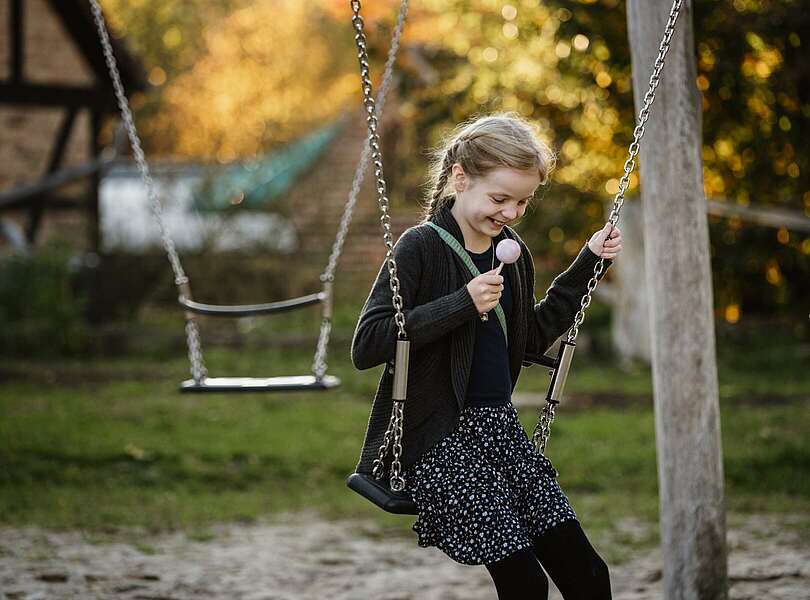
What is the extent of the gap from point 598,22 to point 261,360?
14.7 ft

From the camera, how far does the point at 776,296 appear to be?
12.3 meters

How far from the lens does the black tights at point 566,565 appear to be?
3016 mm

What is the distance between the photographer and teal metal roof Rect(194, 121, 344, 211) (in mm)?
14406

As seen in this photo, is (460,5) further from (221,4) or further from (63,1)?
(221,4)

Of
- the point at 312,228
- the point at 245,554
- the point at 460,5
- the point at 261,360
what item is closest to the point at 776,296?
the point at 460,5

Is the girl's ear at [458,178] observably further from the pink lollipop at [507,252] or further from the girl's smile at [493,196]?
the pink lollipop at [507,252]

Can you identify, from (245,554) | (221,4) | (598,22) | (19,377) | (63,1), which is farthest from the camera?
(221,4)

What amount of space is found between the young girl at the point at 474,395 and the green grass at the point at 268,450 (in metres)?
3.07

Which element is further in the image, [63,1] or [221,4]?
[221,4]

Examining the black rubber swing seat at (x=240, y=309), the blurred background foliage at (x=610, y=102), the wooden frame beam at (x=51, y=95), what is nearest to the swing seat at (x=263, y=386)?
the black rubber swing seat at (x=240, y=309)

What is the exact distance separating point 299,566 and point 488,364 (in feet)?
8.45

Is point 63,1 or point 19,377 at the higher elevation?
point 63,1

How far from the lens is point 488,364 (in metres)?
3.23

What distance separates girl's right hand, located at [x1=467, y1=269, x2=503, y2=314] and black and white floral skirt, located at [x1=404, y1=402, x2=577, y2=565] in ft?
0.90
